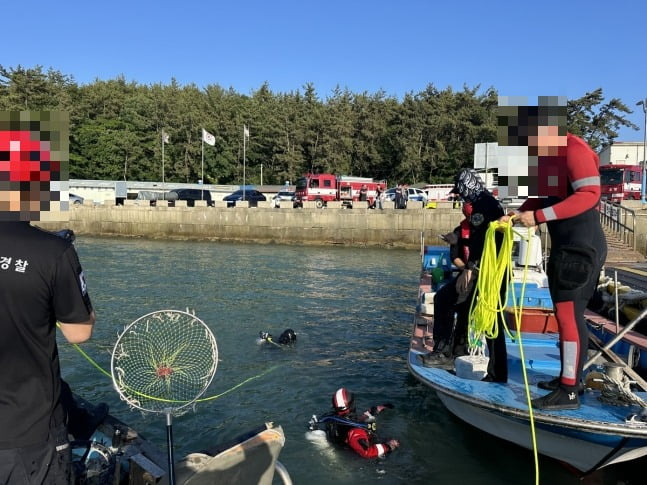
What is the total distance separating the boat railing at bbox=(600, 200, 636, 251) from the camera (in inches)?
749

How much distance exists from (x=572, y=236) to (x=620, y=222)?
1779cm

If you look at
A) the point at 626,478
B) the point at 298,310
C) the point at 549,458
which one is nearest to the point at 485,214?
the point at 549,458

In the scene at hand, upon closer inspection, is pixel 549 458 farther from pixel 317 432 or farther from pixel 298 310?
pixel 298 310

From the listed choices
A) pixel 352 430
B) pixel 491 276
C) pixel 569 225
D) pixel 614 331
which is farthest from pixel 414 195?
pixel 569 225

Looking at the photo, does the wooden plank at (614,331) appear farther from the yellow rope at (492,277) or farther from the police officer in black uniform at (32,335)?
the police officer in black uniform at (32,335)

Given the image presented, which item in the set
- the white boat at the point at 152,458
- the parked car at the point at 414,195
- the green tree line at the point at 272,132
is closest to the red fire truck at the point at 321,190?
the parked car at the point at 414,195

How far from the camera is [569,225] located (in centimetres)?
423

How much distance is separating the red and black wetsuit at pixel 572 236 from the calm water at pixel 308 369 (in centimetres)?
195

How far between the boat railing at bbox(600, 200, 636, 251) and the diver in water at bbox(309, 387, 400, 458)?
15567 millimetres

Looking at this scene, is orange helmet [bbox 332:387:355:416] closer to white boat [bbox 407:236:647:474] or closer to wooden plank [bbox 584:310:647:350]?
white boat [bbox 407:236:647:474]

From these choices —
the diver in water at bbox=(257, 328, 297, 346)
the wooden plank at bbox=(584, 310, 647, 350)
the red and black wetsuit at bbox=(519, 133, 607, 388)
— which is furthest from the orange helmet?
the diver in water at bbox=(257, 328, 297, 346)

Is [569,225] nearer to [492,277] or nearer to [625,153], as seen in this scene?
[492,277]

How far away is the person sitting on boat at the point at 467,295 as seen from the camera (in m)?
5.34

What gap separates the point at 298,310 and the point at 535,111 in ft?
33.2
